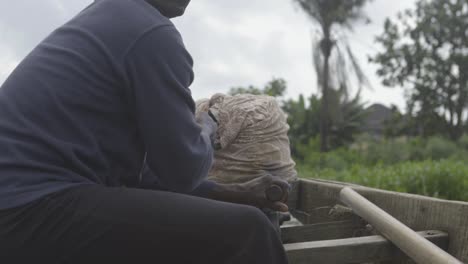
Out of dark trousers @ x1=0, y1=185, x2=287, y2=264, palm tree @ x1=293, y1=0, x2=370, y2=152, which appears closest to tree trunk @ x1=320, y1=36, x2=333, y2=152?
palm tree @ x1=293, y1=0, x2=370, y2=152

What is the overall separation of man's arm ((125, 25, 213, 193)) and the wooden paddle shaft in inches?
28.0

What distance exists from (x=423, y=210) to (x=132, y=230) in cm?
124

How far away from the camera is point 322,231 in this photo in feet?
7.72

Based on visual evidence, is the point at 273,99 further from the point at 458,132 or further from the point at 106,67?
the point at 458,132

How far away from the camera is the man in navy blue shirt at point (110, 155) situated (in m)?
1.29

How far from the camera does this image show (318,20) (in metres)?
18.6

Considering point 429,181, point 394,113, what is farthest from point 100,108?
point 394,113

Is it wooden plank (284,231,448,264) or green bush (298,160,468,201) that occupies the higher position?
wooden plank (284,231,448,264)

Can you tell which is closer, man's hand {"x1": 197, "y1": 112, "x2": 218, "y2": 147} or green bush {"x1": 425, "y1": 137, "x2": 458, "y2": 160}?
man's hand {"x1": 197, "y1": 112, "x2": 218, "y2": 147}

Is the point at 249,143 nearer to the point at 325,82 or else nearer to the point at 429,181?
the point at 429,181

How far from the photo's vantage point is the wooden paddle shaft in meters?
1.61

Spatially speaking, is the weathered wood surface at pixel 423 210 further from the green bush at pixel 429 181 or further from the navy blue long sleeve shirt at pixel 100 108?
the green bush at pixel 429 181

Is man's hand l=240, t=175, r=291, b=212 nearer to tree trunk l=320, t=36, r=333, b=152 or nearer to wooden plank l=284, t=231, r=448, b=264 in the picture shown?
wooden plank l=284, t=231, r=448, b=264

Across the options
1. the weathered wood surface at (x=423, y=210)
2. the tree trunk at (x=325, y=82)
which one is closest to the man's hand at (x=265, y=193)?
the weathered wood surface at (x=423, y=210)
